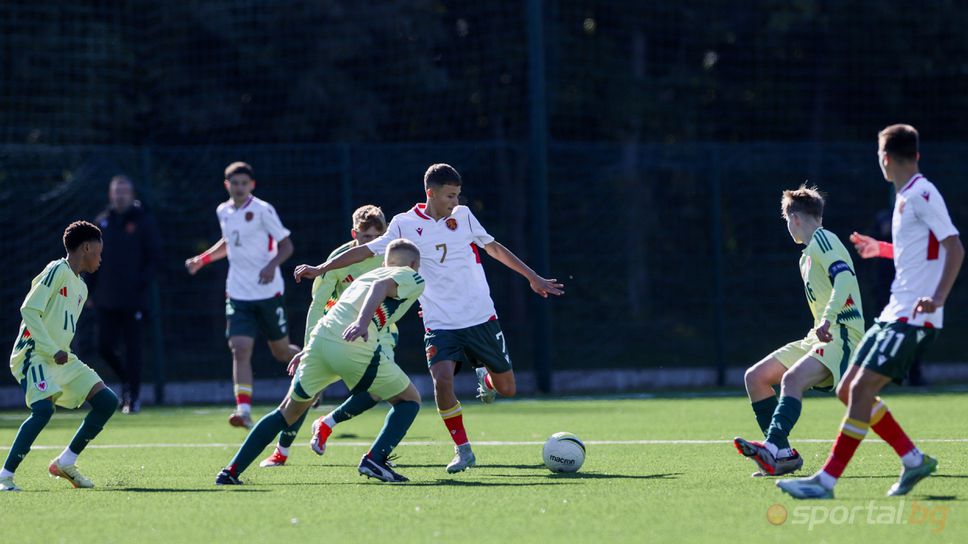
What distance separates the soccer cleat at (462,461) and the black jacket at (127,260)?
6901mm

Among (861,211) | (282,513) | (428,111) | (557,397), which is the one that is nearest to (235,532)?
(282,513)

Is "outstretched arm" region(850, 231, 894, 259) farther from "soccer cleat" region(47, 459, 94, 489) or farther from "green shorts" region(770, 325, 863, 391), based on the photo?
"soccer cleat" region(47, 459, 94, 489)

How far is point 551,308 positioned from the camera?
16.8 metres

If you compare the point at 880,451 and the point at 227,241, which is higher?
the point at 227,241

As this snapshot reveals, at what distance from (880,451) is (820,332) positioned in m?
1.80

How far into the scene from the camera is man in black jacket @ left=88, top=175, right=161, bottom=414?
1423 centimetres

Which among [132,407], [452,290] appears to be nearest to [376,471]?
[452,290]

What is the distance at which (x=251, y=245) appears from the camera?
12320 mm

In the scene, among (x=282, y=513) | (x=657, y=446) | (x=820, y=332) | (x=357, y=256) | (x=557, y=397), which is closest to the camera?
(x=282, y=513)

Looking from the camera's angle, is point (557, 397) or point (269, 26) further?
point (269, 26)

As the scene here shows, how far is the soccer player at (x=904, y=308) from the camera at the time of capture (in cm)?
650

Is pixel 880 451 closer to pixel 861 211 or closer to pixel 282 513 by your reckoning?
pixel 282 513

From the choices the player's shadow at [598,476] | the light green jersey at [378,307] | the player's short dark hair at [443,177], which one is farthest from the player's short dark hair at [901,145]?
the player's short dark hair at [443,177]

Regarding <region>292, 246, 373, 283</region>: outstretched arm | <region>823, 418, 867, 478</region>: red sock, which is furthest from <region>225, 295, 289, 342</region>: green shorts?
<region>823, 418, 867, 478</region>: red sock
